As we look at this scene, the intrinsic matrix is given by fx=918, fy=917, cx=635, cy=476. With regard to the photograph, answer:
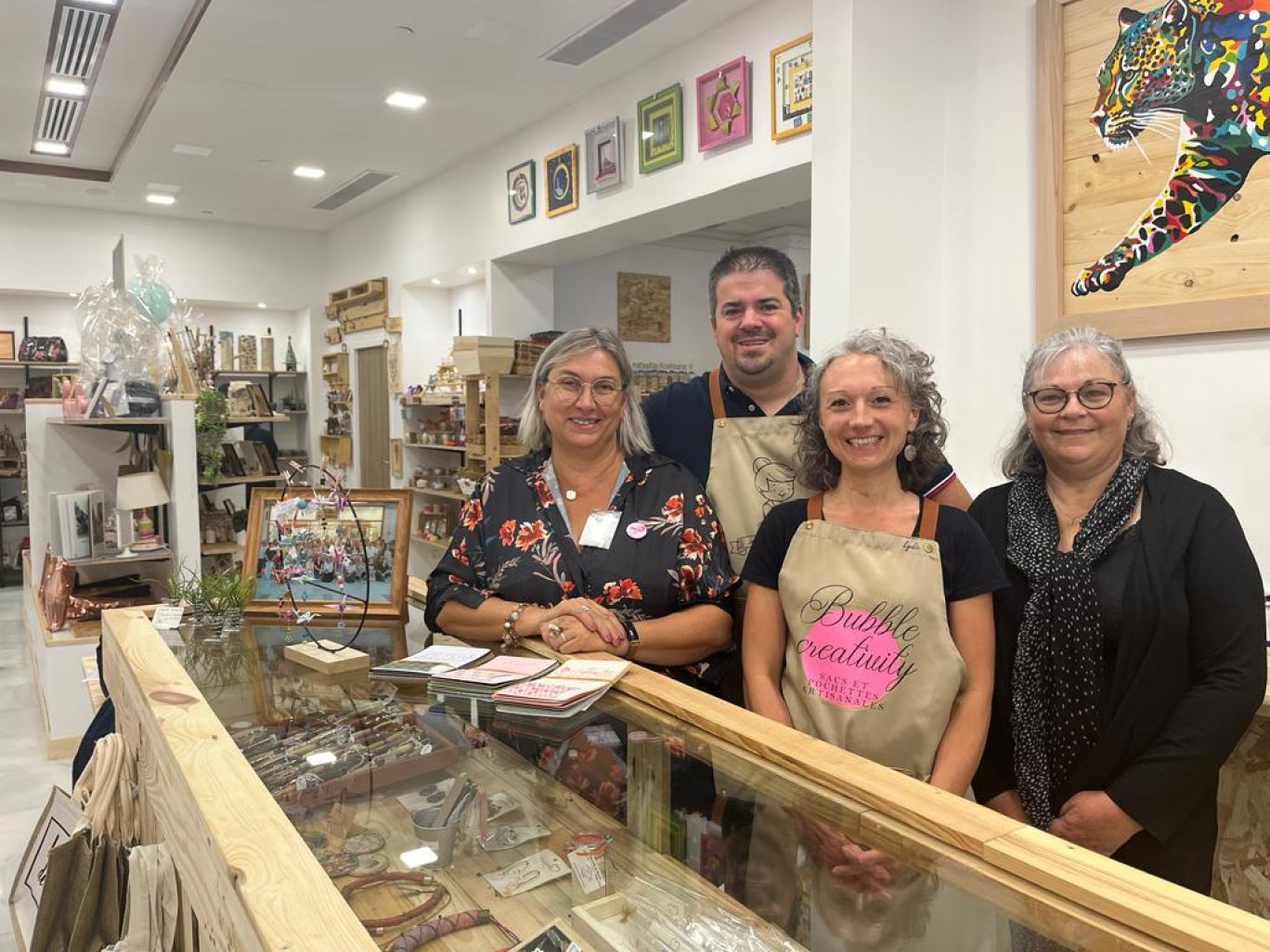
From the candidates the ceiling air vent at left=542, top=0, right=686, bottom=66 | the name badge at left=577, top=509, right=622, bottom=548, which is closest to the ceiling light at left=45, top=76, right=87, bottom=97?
the ceiling air vent at left=542, top=0, right=686, bottom=66

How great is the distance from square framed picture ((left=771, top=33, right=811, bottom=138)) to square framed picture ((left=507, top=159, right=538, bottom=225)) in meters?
2.24

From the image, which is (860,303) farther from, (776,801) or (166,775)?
(166,775)

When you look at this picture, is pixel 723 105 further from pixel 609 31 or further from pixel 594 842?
pixel 594 842

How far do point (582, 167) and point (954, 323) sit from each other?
9.64ft

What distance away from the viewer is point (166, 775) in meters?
1.31

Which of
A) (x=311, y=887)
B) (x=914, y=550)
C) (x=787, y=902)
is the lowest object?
(x=787, y=902)

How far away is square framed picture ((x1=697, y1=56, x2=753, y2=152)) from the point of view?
4.17 meters

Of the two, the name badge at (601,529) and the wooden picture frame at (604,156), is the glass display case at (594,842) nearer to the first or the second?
the name badge at (601,529)

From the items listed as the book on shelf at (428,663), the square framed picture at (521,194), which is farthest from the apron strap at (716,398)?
the square framed picture at (521,194)

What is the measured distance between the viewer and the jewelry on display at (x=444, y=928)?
0.93 meters

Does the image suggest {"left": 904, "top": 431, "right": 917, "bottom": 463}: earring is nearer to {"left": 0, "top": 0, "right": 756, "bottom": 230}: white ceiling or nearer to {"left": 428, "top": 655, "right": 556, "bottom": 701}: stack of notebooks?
{"left": 428, "top": 655, "right": 556, "bottom": 701}: stack of notebooks

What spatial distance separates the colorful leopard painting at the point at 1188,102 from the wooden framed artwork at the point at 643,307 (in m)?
5.13

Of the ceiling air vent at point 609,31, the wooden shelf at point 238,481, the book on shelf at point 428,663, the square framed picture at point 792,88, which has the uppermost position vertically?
the ceiling air vent at point 609,31

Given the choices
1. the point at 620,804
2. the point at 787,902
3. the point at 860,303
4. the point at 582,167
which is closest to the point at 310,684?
the point at 620,804
